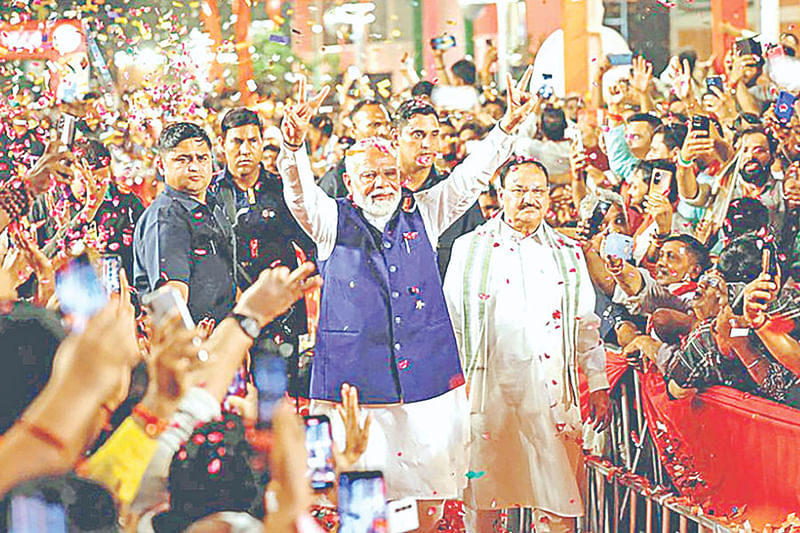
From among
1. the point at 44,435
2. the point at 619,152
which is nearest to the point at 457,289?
the point at 619,152

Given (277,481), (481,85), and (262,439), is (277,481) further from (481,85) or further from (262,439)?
(481,85)

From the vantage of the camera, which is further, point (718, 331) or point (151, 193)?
point (151, 193)

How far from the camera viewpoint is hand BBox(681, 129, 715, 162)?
16.8 ft

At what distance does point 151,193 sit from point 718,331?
129 inches

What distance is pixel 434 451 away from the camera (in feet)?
13.1

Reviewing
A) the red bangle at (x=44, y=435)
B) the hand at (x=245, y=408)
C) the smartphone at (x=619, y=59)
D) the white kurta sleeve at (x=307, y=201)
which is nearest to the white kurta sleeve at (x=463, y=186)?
the white kurta sleeve at (x=307, y=201)

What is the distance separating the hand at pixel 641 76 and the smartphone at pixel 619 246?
1.74m

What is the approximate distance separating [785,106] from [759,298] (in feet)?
5.11

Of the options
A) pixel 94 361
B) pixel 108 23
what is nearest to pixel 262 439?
pixel 94 361

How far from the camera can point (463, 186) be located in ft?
13.6

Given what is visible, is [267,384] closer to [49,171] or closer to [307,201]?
[307,201]

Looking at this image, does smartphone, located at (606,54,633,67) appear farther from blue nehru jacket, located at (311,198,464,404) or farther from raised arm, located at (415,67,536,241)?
blue nehru jacket, located at (311,198,464,404)

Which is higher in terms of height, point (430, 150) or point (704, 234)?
point (430, 150)

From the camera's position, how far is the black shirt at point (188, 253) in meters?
4.00
